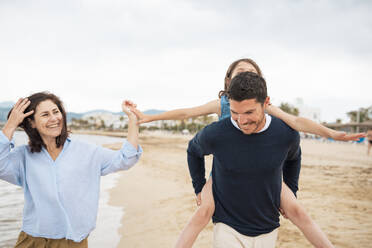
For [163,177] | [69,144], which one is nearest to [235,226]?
[69,144]

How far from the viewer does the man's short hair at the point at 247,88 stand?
6.22 ft

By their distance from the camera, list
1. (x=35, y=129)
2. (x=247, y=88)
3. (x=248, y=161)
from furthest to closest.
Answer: (x=35, y=129) < (x=248, y=161) < (x=247, y=88)

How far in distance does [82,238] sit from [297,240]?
3.81m

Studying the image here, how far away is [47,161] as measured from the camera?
2.44m

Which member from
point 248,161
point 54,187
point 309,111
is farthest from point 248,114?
point 309,111

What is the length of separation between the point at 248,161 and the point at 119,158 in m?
1.22

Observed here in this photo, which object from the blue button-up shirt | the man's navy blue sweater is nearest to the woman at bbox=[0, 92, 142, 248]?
the blue button-up shirt

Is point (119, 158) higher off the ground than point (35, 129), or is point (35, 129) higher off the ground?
point (35, 129)

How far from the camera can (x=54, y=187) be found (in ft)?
Answer: 7.72

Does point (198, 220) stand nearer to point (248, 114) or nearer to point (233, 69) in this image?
point (248, 114)

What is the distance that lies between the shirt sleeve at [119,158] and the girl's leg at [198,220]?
74 cm

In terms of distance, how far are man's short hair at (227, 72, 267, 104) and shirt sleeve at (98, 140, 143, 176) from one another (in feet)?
3.75

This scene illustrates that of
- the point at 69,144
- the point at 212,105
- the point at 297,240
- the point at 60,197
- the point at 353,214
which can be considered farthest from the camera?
the point at 353,214

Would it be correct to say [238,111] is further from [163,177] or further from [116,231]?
[163,177]
